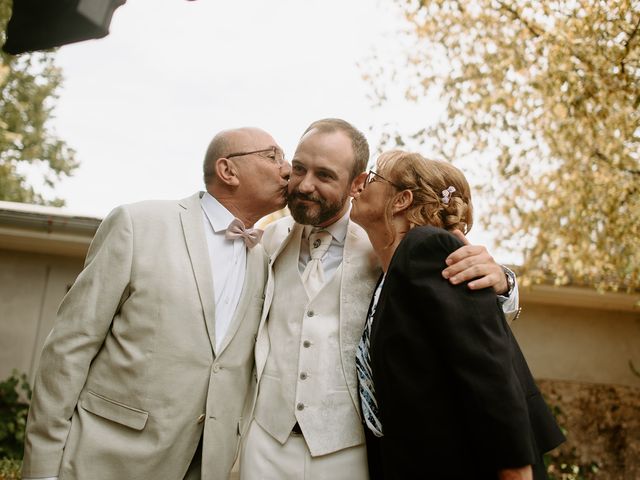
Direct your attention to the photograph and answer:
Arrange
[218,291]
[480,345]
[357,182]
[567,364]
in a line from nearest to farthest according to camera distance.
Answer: [480,345]
[218,291]
[357,182]
[567,364]

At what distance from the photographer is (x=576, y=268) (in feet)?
21.4

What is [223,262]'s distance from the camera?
274cm

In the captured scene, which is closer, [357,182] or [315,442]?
[315,442]

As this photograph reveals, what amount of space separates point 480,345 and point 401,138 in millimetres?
6223

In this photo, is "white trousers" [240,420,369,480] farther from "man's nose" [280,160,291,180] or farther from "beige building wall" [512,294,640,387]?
"beige building wall" [512,294,640,387]

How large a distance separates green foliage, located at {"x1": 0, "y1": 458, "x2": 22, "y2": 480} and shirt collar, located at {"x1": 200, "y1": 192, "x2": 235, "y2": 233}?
188 inches

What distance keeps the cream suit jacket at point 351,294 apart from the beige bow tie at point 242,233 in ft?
0.40

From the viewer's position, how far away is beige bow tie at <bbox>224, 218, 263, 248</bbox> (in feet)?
9.14

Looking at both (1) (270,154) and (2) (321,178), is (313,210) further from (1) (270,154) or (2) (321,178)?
(1) (270,154)

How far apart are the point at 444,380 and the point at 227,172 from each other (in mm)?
1552

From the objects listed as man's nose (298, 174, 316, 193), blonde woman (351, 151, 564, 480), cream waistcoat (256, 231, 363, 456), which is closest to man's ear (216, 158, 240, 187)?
man's nose (298, 174, 316, 193)

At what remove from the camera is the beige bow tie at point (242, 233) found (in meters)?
2.79

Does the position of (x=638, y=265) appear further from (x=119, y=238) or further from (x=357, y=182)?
(x=119, y=238)

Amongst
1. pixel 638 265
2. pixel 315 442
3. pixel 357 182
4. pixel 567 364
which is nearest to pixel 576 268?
pixel 638 265
